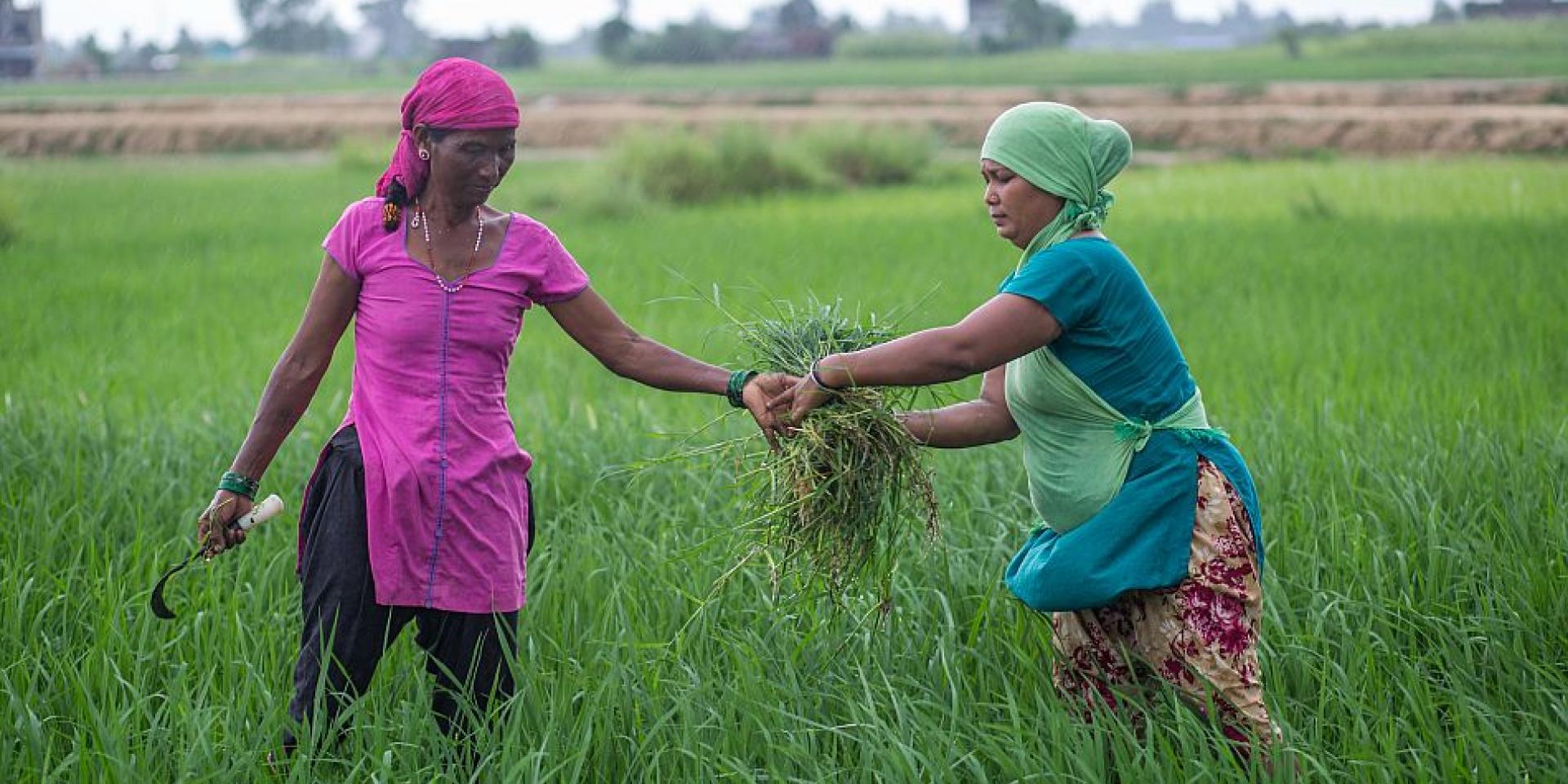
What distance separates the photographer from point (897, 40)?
55.1m

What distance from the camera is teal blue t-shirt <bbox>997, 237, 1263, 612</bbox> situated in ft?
8.25

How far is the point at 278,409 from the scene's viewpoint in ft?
8.87

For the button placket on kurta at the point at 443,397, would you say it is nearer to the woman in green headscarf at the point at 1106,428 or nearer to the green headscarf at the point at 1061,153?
the woman in green headscarf at the point at 1106,428

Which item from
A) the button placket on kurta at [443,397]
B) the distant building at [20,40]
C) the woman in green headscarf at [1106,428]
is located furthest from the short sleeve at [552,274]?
the distant building at [20,40]

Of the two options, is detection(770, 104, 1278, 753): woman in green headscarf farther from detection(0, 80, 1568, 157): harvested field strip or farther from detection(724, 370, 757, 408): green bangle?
detection(0, 80, 1568, 157): harvested field strip

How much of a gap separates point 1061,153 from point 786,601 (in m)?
1.23

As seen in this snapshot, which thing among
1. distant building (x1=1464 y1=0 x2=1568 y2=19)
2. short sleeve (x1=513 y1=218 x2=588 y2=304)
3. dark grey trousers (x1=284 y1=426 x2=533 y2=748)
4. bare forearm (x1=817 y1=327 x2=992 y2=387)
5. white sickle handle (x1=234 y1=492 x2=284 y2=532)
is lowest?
dark grey trousers (x1=284 y1=426 x2=533 y2=748)

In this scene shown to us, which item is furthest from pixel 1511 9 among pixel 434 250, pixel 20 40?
pixel 434 250

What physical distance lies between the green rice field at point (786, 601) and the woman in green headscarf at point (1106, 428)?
151 mm

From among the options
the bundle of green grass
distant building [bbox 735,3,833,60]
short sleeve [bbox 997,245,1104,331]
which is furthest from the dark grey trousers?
distant building [bbox 735,3,833,60]

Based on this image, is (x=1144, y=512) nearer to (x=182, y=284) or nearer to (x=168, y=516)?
(x=168, y=516)

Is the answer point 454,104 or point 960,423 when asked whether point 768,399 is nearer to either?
point 960,423

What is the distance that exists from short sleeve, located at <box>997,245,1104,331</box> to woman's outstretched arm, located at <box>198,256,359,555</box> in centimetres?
112

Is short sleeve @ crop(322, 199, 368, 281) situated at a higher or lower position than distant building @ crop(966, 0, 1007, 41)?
lower
